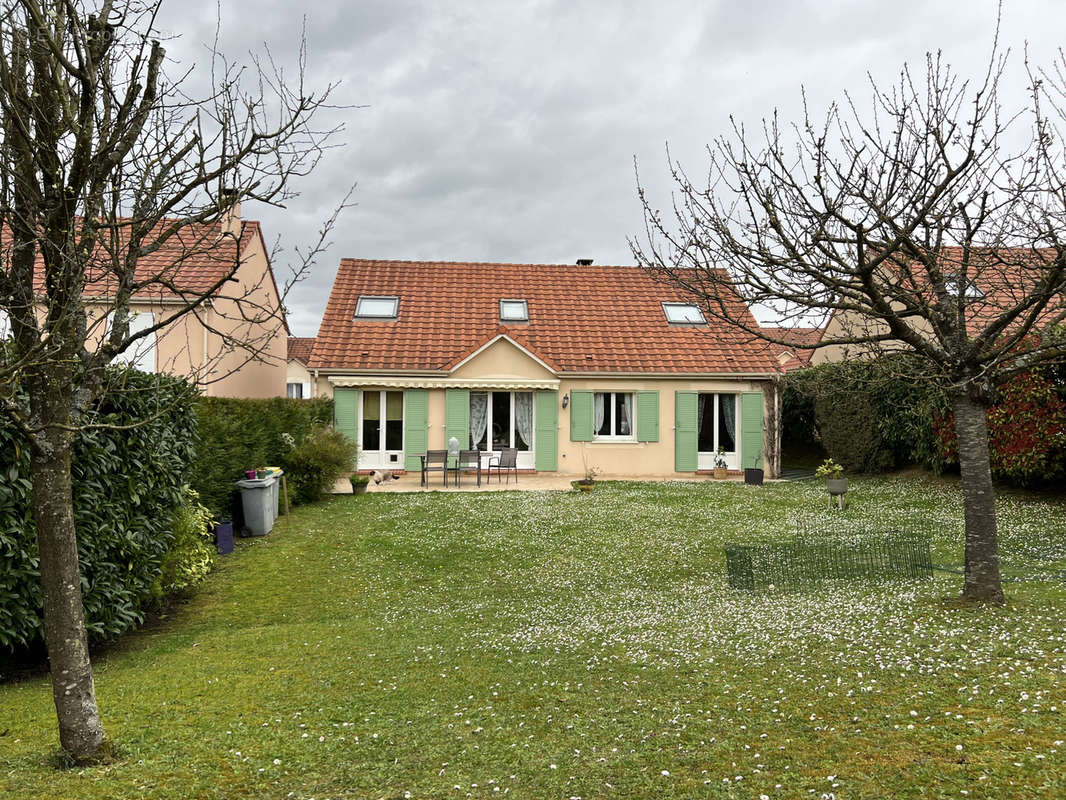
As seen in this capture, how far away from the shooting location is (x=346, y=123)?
5.89 meters

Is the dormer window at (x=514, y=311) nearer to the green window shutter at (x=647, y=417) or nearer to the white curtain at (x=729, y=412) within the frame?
the green window shutter at (x=647, y=417)

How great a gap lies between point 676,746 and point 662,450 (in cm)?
1796

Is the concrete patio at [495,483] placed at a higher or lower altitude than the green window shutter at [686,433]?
lower

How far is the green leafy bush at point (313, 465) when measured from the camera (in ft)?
55.4

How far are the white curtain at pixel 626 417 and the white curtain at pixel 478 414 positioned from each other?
429 centimetres

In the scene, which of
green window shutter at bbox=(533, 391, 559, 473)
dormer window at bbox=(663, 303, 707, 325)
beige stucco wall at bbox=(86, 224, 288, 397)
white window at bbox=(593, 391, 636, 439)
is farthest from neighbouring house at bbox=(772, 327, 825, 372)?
beige stucco wall at bbox=(86, 224, 288, 397)

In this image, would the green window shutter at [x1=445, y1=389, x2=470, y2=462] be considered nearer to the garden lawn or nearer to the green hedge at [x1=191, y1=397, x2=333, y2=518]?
the green hedge at [x1=191, y1=397, x2=333, y2=518]

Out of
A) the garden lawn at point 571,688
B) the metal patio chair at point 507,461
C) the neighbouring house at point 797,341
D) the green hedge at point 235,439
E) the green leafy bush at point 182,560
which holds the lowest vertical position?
the garden lawn at point 571,688

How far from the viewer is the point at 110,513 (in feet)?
24.1

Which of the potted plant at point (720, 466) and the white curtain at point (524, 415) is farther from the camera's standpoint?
the white curtain at point (524, 415)

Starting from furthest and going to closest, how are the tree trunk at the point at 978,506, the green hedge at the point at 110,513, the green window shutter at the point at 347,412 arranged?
the green window shutter at the point at 347,412, the tree trunk at the point at 978,506, the green hedge at the point at 110,513

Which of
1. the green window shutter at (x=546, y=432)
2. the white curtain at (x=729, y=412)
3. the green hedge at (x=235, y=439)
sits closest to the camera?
the green hedge at (x=235, y=439)

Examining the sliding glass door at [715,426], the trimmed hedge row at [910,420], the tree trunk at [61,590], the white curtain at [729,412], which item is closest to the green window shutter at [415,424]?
the sliding glass door at [715,426]

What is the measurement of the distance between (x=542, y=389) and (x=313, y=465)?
7562mm
